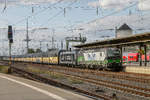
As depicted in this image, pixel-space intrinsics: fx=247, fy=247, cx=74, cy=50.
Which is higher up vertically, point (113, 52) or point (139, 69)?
point (113, 52)

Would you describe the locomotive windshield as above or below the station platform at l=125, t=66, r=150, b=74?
above

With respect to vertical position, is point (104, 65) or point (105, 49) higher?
point (105, 49)

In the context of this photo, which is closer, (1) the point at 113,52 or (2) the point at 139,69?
(2) the point at 139,69

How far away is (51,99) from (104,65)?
77.7 feet

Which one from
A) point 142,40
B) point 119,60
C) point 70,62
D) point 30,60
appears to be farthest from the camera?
point 30,60

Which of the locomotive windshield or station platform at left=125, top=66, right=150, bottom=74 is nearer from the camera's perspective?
station platform at left=125, top=66, right=150, bottom=74

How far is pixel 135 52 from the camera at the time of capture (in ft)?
92.7

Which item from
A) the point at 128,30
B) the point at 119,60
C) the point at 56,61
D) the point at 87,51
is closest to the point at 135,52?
the point at 119,60

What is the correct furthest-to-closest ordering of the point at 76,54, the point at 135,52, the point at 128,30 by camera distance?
the point at 128,30, the point at 76,54, the point at 135,52

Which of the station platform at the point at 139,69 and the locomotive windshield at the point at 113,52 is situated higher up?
the locomotive windshield at the point at 113,52

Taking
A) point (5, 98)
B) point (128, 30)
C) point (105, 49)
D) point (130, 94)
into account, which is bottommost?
point (130, 94)

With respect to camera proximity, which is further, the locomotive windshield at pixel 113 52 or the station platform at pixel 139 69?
the locomotive windshield at pixel 113 52

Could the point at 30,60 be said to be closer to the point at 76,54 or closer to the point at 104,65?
the point at 76,54

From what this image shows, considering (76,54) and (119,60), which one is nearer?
(119,60)
